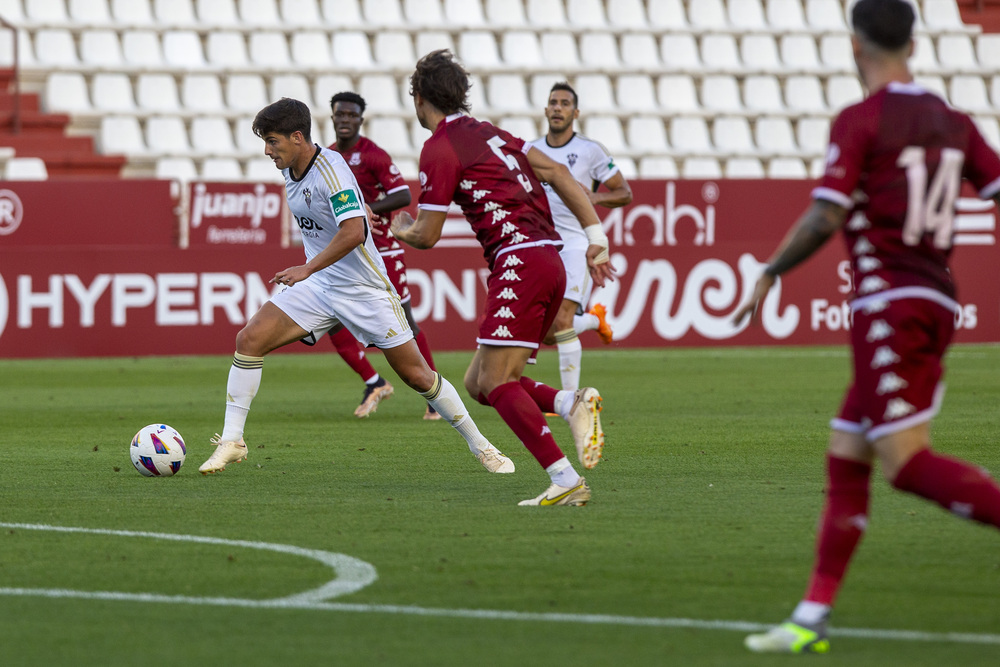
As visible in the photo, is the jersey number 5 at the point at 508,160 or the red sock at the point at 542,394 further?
the red sock at the point at 542,394

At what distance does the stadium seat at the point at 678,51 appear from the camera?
959 inches

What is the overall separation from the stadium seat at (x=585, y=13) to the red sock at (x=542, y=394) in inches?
699

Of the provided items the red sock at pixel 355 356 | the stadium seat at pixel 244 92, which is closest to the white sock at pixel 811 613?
the red sock at pixel 355 356

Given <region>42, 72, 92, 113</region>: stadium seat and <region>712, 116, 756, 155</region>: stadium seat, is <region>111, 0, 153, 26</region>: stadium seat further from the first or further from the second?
<region>712, 116, 756, 155</region>: stadium seat

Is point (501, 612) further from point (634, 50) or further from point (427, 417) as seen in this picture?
point (634, 50)

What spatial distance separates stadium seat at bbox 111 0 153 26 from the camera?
22.1 metres

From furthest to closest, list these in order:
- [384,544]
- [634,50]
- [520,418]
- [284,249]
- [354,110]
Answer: [634,50] < [284,249] < [354,110] < [520,418] < [384,544]

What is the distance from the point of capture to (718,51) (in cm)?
2459

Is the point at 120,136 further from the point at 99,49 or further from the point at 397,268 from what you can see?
the point at 397,268

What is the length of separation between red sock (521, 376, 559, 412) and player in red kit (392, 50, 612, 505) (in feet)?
0.89

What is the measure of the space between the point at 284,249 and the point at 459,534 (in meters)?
11.6

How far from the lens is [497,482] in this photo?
7695 mm

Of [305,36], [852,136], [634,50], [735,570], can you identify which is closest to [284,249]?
[305,36]

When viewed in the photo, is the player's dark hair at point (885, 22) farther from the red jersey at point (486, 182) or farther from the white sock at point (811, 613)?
the red jersey at point (486, 182)
